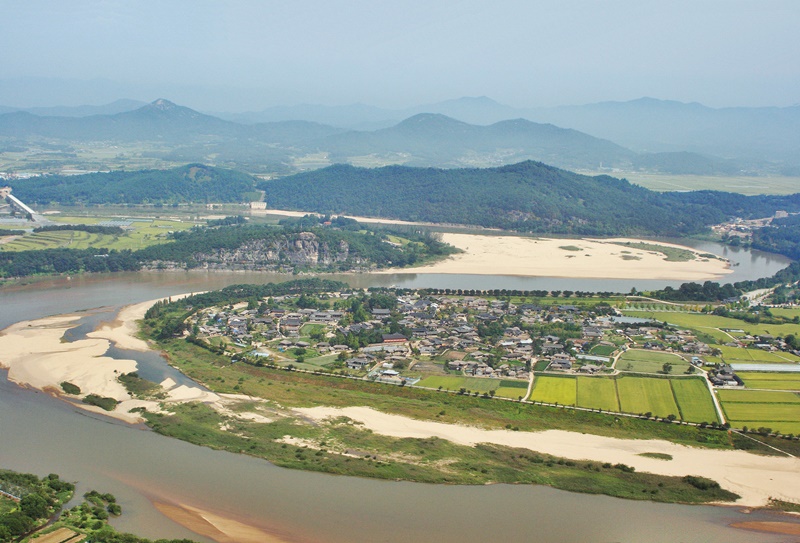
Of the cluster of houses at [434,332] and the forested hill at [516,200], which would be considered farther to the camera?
the forested hill at [516,200]

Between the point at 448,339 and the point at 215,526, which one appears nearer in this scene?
the point at 215,526

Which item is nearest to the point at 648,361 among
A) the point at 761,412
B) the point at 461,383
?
the point at 761,412

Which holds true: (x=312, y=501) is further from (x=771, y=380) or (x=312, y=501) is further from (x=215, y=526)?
(x=771, y=380)

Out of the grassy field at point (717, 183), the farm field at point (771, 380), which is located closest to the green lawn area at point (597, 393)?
the farm field at point (771, 380)

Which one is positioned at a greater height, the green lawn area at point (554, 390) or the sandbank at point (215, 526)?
the green lawn area at point (554, 390)

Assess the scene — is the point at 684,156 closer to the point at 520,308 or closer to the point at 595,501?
the point at 520,308

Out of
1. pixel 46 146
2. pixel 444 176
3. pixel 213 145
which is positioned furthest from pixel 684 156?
pixel 46 146

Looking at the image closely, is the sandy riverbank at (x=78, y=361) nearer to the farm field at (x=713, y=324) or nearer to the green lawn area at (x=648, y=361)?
the green lawn area at (x=648, y=361)

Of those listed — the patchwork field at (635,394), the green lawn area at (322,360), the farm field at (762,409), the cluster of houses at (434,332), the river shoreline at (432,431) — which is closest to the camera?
the river shoreline at (432,431)
